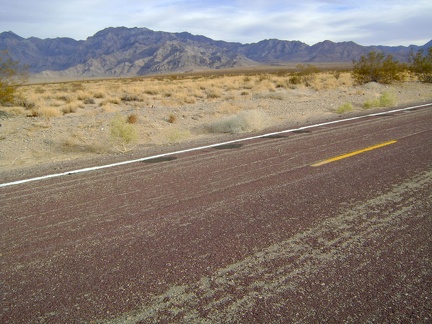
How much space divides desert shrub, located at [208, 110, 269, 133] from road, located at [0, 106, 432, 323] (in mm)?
5984

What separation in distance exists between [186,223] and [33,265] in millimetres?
1568

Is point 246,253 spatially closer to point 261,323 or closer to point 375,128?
point 261,323

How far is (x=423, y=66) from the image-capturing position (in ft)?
106

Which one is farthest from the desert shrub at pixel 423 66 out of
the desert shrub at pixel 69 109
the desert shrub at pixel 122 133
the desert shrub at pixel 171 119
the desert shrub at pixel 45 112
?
the desert shrub at pixel 122 133

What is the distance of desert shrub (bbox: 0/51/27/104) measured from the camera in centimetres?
1920

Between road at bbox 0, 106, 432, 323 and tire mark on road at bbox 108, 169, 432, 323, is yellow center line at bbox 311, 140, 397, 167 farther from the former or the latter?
tire mark on road at bbox 108, 169, 432, 323

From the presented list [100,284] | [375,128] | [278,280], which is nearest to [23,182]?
[100,284]

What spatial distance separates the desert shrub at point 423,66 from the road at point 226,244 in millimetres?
31102

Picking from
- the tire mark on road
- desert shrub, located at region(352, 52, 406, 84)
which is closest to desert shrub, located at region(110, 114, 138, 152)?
the tire mark on road

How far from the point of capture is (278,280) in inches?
113

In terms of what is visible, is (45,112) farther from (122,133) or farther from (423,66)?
(423,66)

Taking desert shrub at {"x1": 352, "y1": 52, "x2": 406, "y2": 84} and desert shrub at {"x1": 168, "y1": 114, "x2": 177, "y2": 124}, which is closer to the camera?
desert shrub at {"x1": 168, "y1": 114, "x2": 177, "y2": 124}

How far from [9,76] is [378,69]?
27911 millimetres

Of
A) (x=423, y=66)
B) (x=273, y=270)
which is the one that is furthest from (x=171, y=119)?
(x=423, y=66)
